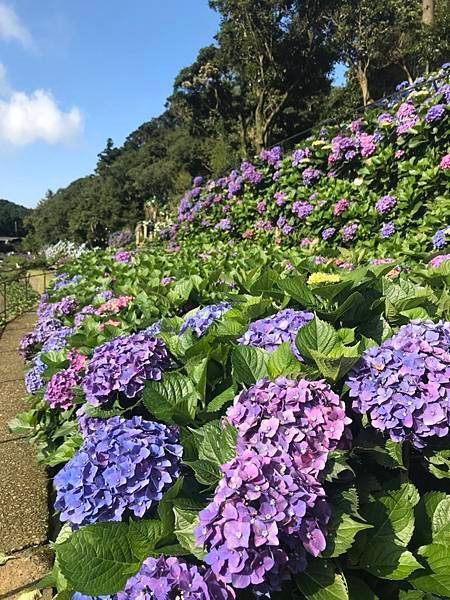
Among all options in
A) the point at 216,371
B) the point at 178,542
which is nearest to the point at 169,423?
the point at 216,371

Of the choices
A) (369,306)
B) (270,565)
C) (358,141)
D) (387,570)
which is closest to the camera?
(270,565)

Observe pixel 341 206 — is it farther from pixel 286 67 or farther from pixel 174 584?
pixel 286 67

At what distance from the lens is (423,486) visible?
143 cm

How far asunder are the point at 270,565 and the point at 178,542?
0.84 ft

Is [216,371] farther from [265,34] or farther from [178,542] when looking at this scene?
[265,34]

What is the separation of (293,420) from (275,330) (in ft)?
1.46

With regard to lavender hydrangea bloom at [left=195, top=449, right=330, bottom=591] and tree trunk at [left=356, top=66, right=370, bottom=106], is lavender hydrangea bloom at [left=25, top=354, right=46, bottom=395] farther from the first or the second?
tree trunk at [left=356, top=66, right=370, bottom=106]

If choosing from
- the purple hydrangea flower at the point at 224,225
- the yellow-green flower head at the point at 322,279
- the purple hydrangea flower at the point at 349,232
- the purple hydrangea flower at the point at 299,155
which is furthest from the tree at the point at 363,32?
the yellow-green flower head at the point at 322,279

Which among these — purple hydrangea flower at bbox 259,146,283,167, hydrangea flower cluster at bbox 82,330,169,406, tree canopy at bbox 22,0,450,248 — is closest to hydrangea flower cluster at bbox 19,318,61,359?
hydrangea flower cluster at bbox 82,330,169,406

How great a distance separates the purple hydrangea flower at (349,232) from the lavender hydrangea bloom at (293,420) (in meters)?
3.95

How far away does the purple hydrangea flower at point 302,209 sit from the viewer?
5593 mm

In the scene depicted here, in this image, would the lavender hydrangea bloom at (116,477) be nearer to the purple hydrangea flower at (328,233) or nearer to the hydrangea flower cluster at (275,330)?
the hydrangea flower cluster at (275,330)

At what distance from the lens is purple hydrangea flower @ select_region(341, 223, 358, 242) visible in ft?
16.3

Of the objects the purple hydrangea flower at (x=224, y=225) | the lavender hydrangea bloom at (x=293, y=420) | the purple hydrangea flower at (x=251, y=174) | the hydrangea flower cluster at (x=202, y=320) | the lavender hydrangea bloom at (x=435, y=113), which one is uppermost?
the lavender hydrangea bloom at (x=435, y=113)
